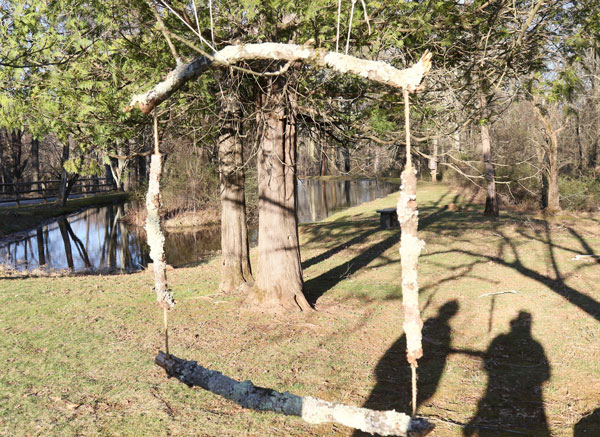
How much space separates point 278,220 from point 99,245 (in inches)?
639

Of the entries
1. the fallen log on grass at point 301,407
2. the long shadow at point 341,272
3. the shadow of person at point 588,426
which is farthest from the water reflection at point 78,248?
the shadow of person at point 588,426

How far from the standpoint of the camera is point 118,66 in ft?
27.4

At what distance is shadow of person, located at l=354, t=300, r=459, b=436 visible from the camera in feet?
18.3

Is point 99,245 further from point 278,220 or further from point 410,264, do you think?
→ point 410,264

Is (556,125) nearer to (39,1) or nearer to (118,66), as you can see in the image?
(118,66)

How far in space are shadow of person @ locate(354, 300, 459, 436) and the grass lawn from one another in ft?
0.08

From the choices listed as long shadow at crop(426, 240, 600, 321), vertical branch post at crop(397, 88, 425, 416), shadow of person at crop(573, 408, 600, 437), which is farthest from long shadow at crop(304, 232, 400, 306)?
vertical branch post at crop(397, 88, 425, 416)

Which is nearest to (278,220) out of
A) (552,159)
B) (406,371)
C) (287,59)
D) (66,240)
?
(406,371)

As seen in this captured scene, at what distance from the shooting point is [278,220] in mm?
8820

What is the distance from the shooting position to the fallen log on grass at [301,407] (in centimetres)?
262

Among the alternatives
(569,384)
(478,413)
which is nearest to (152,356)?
(478,413)

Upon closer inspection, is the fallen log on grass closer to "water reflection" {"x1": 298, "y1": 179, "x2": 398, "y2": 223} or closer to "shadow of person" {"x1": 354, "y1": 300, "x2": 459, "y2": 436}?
"shadow of person" {"x1": 354, "y1": 300, "x2": 459, "y2": 436}

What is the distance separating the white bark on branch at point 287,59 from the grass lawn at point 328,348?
342 centimetres

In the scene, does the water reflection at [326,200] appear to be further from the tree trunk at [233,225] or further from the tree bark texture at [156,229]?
the tree bark texture at [156,229]
